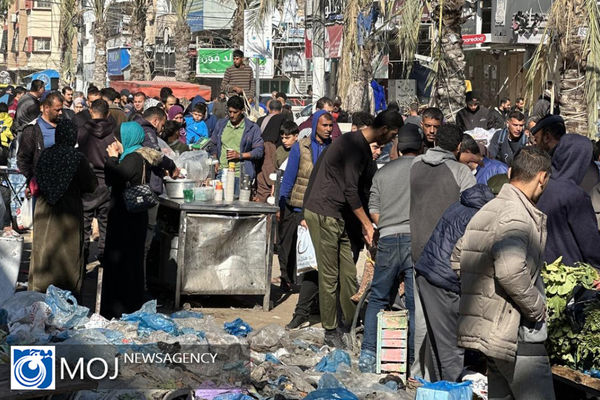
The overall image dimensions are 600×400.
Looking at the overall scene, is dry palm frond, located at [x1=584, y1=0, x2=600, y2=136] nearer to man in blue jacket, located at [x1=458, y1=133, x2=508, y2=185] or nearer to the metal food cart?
man in blue jacket, located at [x1=458, y1=133, x2=508, y2=185]

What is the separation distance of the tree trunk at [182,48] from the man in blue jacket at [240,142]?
72.1ft

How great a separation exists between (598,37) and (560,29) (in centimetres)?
58

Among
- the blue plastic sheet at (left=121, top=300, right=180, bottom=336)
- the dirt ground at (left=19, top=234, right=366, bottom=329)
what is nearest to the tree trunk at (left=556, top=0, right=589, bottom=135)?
the dirt ground at (left=19, top=234, right=366, bottom=329)

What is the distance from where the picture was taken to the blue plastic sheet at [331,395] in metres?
6.54

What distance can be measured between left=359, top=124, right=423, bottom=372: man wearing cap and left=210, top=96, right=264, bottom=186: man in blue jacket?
496 centimetres

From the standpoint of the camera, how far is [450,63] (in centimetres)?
1302

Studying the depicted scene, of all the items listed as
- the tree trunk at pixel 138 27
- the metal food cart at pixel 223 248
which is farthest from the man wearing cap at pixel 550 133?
the tree trunk at pixel 138 27


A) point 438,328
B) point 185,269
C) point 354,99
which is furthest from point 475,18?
point 438,328

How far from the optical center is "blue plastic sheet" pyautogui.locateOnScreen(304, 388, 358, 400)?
257 inches

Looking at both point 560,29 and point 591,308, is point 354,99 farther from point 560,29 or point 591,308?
point 591,308

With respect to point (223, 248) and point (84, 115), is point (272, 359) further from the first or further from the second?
point (84, 115)

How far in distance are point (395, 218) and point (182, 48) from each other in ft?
95.6

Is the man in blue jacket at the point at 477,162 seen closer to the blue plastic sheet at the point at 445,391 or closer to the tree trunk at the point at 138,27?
the blue plastic sheet at the point at 445,391

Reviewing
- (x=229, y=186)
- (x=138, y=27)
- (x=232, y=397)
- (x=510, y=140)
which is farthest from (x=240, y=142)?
(x=138, y=27)
